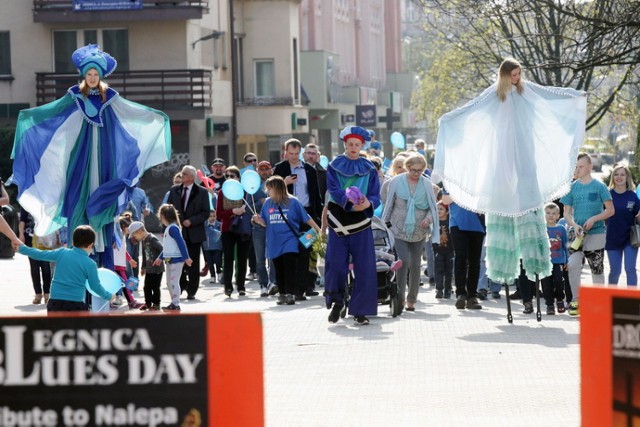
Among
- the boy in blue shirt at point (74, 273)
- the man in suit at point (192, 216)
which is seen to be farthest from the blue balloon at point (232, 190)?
the boy in blue shirt at point (74, 273)

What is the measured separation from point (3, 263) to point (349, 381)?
19564 millimetres

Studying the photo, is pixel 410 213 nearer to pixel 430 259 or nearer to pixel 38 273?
pixel 430 259

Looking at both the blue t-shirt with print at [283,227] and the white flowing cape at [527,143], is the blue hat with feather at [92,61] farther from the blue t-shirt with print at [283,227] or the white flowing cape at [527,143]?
the blue t-shirt with print at [283,227]

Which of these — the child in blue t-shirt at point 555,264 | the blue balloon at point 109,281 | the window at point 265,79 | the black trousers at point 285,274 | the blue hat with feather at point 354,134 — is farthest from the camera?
the window at point 265,79

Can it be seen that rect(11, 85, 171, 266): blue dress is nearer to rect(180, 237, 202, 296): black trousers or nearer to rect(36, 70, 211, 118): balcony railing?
rect(180, 237, 202, 296): black trousers

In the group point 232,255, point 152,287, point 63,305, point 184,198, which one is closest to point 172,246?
point 152,287

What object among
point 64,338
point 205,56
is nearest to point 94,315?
point 64,338

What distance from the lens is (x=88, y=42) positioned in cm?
4584

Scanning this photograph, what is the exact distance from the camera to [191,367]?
18.1ft

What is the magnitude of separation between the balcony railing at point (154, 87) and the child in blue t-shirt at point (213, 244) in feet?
71.4

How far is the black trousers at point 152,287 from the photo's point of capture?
57.8 feet

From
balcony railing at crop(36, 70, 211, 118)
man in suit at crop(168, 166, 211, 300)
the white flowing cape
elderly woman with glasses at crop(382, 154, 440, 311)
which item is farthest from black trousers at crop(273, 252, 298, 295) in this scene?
balcony railing at crop(36, 70, 211, 118)

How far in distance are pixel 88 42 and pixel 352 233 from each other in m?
31.9

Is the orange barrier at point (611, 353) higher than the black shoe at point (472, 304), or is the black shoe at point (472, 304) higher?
the orange barrier at point (611, 353)
